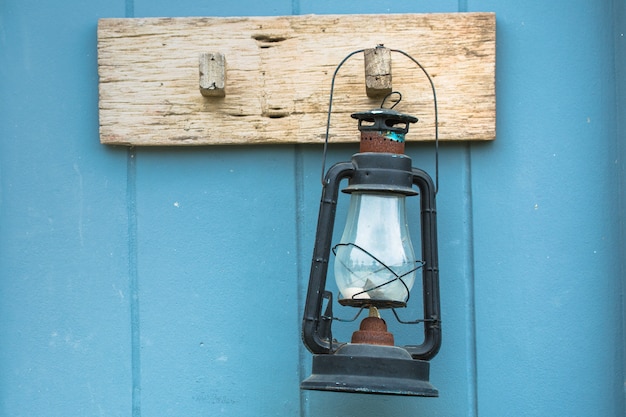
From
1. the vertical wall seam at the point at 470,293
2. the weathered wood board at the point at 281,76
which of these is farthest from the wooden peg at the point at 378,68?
the vertical wall seam at the point at 470,293

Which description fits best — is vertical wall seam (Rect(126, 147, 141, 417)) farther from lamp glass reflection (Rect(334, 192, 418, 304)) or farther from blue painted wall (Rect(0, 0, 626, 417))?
lamp glass reflection (Rect(334, 192, 418, 304))

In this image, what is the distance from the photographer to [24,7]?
63.3 inches

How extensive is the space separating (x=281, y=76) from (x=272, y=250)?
23 cm

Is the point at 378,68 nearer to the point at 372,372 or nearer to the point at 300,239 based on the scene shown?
the point at 300,239

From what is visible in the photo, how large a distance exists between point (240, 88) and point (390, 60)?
0.66ft

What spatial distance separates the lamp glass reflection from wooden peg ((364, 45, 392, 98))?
0.50 ft

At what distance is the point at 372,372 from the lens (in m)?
1.35

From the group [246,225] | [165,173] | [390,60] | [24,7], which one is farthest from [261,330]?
[24,7]

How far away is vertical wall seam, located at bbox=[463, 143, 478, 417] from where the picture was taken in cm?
153

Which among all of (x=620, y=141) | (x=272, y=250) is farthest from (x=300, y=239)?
(x=620, y=141)

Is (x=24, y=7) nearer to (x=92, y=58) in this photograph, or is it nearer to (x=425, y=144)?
(x=92, y=58)

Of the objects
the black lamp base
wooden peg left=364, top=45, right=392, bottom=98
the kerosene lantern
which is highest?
wooden peg left=364, top=45, right=392, bottom=98

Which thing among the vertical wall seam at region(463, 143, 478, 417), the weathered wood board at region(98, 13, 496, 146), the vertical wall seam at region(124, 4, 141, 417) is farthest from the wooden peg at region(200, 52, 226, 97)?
the vertical wall seam at region(463, 143, 478, 417)

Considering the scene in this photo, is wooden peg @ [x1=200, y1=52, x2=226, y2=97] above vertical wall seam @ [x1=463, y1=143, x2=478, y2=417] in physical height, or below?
above
